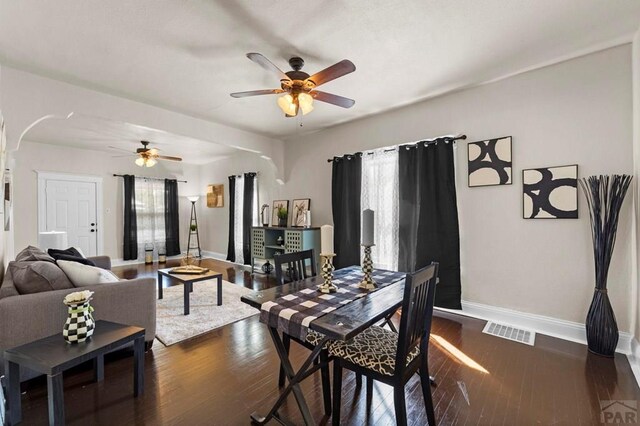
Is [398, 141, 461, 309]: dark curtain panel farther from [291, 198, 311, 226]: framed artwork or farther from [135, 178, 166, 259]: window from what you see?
[135, 178, 166, 259]: window

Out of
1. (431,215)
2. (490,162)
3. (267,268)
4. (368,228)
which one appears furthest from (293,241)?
(490,162)

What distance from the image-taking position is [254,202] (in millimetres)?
6223

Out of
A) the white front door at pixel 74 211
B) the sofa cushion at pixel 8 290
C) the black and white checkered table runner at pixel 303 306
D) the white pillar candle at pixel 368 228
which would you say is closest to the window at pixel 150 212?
the white front door at pixel 74 211

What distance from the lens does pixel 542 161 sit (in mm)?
2768

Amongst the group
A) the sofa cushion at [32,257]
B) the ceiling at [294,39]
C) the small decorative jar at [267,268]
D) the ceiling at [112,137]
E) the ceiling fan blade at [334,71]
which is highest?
the ceiling at [294,39]

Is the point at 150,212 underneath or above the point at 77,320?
above

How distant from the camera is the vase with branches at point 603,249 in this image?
2.28 meters

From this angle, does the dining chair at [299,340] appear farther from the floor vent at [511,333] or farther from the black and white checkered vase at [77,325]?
the floor vent at [511,333]

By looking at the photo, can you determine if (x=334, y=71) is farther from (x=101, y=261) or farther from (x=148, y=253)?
(x=148, y=253)

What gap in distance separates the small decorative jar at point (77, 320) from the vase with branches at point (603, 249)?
3.86 m

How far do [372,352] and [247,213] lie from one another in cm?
514

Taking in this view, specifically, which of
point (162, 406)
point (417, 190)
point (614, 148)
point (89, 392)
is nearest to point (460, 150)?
point (417, 190)

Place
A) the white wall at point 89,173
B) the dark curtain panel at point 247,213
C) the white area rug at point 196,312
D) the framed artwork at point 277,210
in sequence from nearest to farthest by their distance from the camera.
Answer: the white area rug at point 196,312, the white wall at point 89,173, the framed artwork at point 277,210, the dark curtain panel at point 247,213

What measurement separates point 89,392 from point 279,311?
1.59 m
